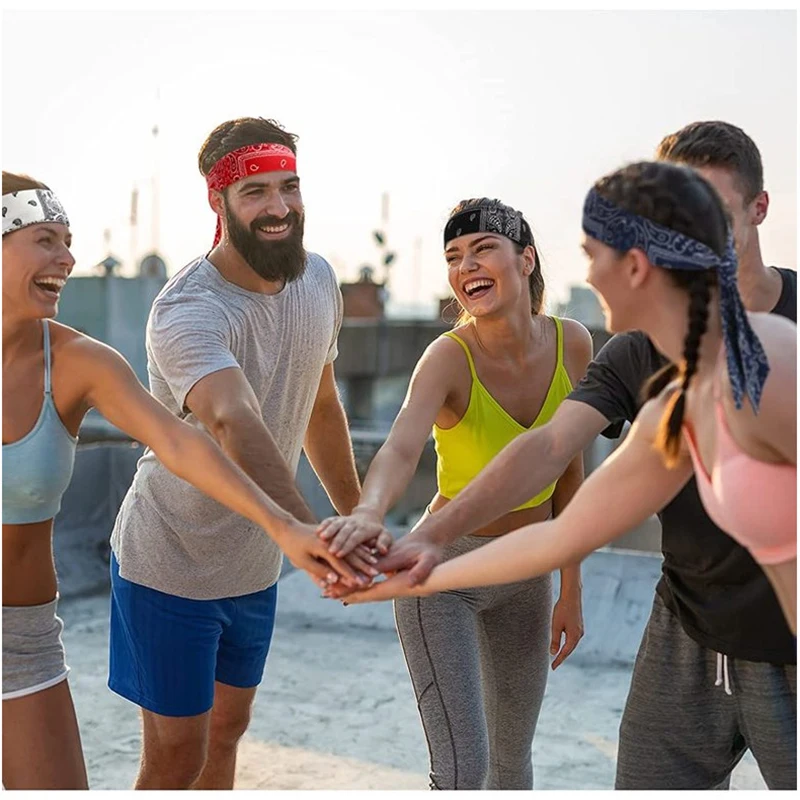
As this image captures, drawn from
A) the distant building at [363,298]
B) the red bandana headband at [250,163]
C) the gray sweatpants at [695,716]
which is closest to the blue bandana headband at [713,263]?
the gray sweatpants at [695,716]

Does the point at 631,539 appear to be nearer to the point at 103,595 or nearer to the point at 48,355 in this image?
the point at 103,595

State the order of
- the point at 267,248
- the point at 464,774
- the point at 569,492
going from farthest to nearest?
the point at 569,492
the point at 267,248
the point at 464,774

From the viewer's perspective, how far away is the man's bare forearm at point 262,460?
2.95 metres

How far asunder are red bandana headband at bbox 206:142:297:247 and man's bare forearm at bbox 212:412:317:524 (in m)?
0.75

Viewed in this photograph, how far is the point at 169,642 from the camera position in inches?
125

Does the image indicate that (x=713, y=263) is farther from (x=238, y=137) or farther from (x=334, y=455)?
(x=334, y=455)

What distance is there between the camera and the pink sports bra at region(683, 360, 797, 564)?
189 centimetres

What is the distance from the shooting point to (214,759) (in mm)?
3412

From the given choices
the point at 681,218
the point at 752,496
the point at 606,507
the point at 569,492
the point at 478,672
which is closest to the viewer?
the point at 752,496

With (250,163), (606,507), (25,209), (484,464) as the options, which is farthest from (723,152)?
(25,209)

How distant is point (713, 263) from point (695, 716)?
119cm

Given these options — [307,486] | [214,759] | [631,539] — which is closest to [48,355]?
[214,759]

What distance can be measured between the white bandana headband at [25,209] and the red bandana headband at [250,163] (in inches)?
25.9

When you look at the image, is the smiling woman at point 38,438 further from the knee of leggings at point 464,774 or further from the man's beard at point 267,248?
the knee of leggings at point 464,774
